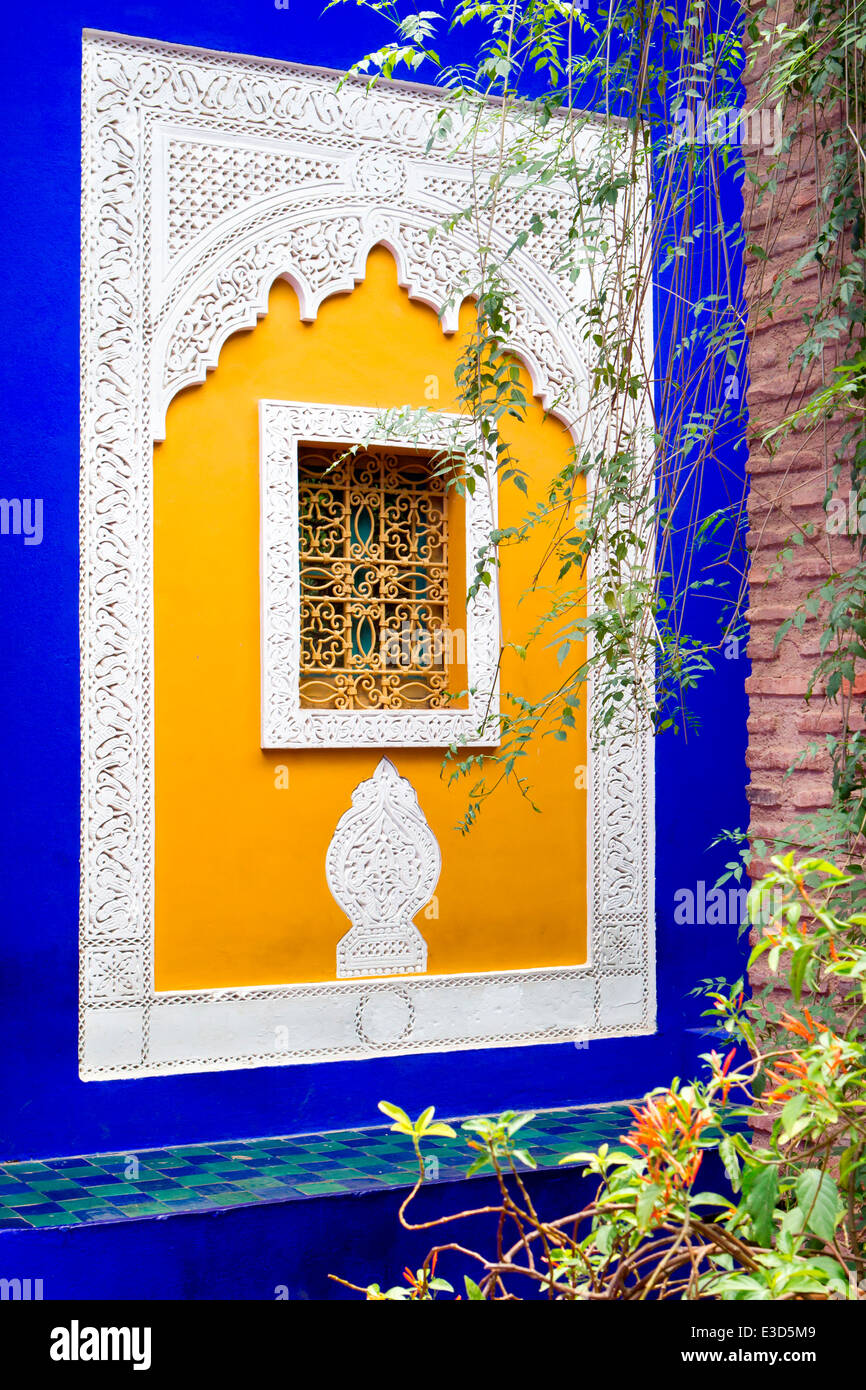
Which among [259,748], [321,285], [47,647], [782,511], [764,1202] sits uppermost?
[321,285]

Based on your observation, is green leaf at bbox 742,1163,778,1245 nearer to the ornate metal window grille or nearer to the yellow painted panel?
the yellow painted panel

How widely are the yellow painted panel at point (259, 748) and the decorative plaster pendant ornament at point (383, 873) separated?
0.11ft

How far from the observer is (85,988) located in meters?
3.82

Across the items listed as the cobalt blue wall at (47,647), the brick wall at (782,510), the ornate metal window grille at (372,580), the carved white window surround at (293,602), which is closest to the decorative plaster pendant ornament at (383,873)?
the carved white window surround at (293,602)

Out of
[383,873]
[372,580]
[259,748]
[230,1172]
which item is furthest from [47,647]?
[230,1172]

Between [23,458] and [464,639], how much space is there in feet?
4.68

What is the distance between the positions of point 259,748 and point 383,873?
1.80ft

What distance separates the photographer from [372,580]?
4.27 meters

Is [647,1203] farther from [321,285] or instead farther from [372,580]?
[321,285]

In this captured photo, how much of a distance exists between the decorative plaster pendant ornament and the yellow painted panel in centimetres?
3

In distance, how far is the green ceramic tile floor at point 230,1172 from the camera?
3305 millimetres

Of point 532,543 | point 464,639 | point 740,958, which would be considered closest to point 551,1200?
point 740,958

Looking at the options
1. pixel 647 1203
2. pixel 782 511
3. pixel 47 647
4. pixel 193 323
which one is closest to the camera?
pixel 647 1203

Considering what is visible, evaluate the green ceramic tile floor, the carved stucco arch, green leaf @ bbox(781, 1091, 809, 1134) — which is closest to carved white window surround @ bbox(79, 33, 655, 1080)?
the carved stucco arch
